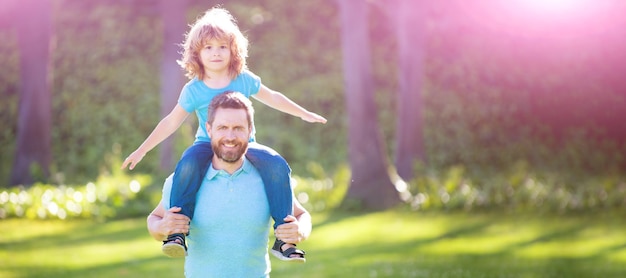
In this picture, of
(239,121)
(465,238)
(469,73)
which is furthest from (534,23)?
(239,121)

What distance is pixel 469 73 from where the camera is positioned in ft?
60.3

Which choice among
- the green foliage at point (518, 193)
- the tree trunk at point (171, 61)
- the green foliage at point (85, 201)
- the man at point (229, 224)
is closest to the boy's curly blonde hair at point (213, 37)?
the man at point (229, 224)

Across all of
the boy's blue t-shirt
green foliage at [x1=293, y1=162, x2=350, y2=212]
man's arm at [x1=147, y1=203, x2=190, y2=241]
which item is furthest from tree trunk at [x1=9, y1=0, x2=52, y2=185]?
man's arm at [x1=147, y1=203, x2=190, y2=241]

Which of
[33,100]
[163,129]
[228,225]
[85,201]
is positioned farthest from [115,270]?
[33,100]

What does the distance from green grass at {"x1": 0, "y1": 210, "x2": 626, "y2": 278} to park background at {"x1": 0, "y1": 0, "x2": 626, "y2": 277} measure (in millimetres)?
64

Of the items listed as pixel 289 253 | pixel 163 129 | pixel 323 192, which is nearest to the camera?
pixel 289 253

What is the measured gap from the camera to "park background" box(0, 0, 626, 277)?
12.3 meters

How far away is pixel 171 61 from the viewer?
613 inches

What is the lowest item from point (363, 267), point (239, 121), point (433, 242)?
point (239, 121)

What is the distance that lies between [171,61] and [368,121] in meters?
4.02

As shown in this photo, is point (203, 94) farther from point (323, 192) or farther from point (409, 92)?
point (409, 92)

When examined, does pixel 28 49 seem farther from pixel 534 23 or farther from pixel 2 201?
pixel 534 23

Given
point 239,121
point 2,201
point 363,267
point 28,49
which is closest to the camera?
point 239,121

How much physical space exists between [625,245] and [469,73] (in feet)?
26.8
